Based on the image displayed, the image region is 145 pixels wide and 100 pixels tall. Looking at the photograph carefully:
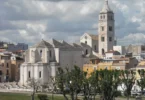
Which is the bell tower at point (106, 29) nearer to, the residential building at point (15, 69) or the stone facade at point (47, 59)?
the stone facade at point (47, 59)

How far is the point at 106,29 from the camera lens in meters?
149

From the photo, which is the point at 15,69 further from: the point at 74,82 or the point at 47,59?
the point at 74,82

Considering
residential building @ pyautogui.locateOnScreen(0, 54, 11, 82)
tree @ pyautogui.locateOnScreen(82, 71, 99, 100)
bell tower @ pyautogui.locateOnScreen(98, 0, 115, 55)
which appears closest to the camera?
tree @ pyautogui.locateOnScreen(82, 71, 99, 100)

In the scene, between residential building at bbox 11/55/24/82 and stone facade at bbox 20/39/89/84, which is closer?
stone facade at bbox 20/39/89/84

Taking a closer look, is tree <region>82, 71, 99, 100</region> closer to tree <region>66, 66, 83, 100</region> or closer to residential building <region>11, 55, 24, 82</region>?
tree <region>66, 66, 83, 100</region>

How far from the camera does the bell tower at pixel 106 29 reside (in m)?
149

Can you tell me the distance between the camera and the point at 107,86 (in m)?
71.2

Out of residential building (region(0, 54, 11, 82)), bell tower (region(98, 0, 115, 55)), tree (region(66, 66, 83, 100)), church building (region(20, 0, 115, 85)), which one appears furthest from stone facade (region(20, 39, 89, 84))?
tree (region(66, 66, 83, 100))

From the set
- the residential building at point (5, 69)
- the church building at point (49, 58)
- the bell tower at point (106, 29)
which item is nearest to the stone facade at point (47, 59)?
the church building at point (49, 58)

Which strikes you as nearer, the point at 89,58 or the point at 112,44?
the point at 89,58

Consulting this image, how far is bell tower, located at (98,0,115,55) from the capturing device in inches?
5876

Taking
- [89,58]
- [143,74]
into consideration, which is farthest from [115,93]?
[89,58]

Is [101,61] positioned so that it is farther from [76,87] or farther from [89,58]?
[76,87]

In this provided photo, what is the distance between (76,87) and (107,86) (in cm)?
503
